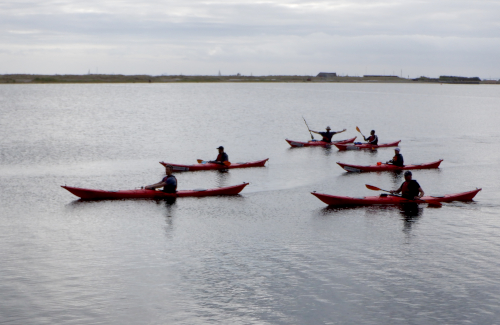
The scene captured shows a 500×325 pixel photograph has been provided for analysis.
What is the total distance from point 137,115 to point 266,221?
184 feet

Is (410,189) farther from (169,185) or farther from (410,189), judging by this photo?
(169,185)

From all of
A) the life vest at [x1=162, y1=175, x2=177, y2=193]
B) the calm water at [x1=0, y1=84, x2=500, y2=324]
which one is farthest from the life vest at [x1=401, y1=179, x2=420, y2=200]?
the life vest at [x1=162, y1=175, x2=177, y2=193]

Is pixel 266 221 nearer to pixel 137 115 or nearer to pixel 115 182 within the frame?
pixel 115 182

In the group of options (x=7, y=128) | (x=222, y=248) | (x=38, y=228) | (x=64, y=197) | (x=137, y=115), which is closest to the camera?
(x=222, y=248)

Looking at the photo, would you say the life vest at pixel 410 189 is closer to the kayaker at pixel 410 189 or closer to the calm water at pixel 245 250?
the kayaker at pixel 410 189

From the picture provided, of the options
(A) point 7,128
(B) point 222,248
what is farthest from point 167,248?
(A) point 7,128

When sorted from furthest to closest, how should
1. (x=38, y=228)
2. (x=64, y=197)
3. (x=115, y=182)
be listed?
(x=115, y=182) < (x=64, y=197) < (x=38, y=228)

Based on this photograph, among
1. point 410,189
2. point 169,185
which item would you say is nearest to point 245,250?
point 169,185

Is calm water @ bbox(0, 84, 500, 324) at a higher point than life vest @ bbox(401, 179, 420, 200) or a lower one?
lower

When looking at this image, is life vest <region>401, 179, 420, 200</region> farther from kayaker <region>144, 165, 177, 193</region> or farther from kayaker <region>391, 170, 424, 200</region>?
kayaker <region>144, 165, 177, 193</region>

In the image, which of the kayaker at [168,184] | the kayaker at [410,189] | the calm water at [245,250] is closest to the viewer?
the calm water at [245,250]

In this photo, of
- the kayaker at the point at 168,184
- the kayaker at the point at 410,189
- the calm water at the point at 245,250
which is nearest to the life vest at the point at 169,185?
the kayaker at the point at 168,184

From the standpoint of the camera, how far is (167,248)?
55.2 feet

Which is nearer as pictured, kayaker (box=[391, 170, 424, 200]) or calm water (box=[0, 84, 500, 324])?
calm water (box=[0, 84, 500, 324])
